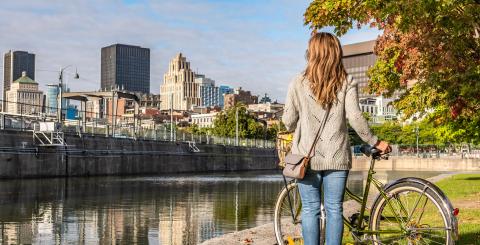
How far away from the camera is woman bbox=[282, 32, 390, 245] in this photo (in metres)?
5.54

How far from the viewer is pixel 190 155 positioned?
67125mm

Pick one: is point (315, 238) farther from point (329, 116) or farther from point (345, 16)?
point (345, 16)

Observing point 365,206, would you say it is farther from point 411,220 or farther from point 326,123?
point 326,123

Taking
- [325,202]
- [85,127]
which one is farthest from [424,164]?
[325,202]

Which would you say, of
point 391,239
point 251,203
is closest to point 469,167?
point 251,203

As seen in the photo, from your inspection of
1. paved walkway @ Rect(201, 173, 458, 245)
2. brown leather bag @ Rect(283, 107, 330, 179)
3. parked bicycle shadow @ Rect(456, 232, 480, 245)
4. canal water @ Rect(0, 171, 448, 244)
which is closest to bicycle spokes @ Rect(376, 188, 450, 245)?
brown leather bag @ Rect(283, 107, 330, 179)

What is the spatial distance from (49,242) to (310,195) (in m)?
7.14

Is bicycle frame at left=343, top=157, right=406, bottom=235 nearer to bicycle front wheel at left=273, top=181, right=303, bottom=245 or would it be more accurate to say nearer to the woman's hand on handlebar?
the woman's hand on handlebar

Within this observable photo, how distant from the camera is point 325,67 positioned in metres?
5.55

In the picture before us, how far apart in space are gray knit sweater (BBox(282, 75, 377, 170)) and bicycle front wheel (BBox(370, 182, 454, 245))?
0.75m

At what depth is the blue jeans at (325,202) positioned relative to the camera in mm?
5569

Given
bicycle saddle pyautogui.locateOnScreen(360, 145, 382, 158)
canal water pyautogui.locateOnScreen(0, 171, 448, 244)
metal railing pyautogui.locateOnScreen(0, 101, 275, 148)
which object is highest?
metal railing pyautogui.locateOnScreen(0, 101, 275, 148)

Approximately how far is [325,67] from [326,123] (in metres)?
0.48

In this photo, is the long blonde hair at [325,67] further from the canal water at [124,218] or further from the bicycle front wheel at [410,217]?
the canal water at [124,218]
